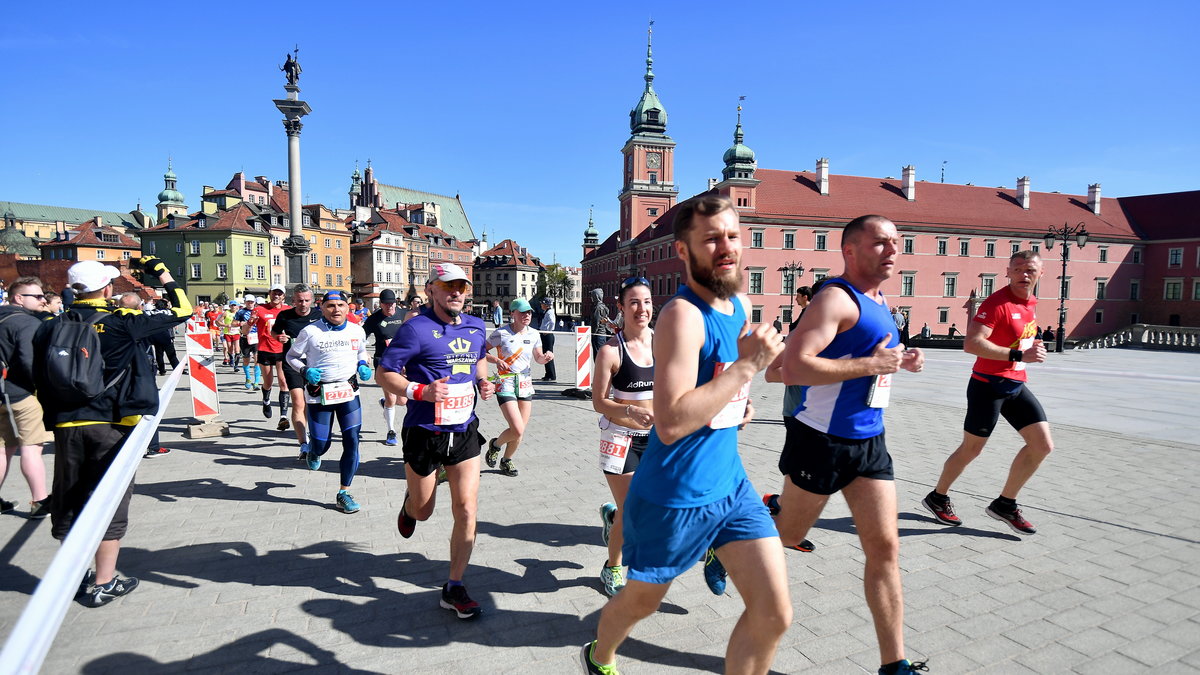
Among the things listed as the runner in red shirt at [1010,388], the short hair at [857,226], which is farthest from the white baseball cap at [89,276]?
the runner in red shirt at [1010,388]

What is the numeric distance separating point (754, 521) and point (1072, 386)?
1572 cm

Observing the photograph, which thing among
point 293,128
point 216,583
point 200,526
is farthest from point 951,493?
point 293,128

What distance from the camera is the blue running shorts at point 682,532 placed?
221 centimetres

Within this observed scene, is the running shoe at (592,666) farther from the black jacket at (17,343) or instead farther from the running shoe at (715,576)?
the black jacket at (17,343)

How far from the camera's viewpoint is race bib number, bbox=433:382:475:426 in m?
3.65

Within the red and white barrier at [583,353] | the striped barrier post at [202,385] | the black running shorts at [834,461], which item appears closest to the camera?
the black running shorts at [834,461]

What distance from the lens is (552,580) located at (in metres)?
3.98

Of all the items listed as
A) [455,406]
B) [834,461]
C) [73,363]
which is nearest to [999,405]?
[834,461]

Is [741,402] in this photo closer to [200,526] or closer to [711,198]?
[711,198]

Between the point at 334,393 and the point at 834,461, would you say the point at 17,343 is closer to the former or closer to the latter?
the point at 334,393

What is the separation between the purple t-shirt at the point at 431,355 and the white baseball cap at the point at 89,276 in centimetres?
210

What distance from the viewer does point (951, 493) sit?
5773 millimetres

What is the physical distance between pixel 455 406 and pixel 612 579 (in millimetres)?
1463

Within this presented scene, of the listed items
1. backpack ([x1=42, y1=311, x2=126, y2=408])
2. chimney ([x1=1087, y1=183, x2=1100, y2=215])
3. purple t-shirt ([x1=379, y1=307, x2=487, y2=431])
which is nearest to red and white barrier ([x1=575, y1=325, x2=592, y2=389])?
purple t-shirt ([x1=379, y1=307, x2=487, y2=431])
